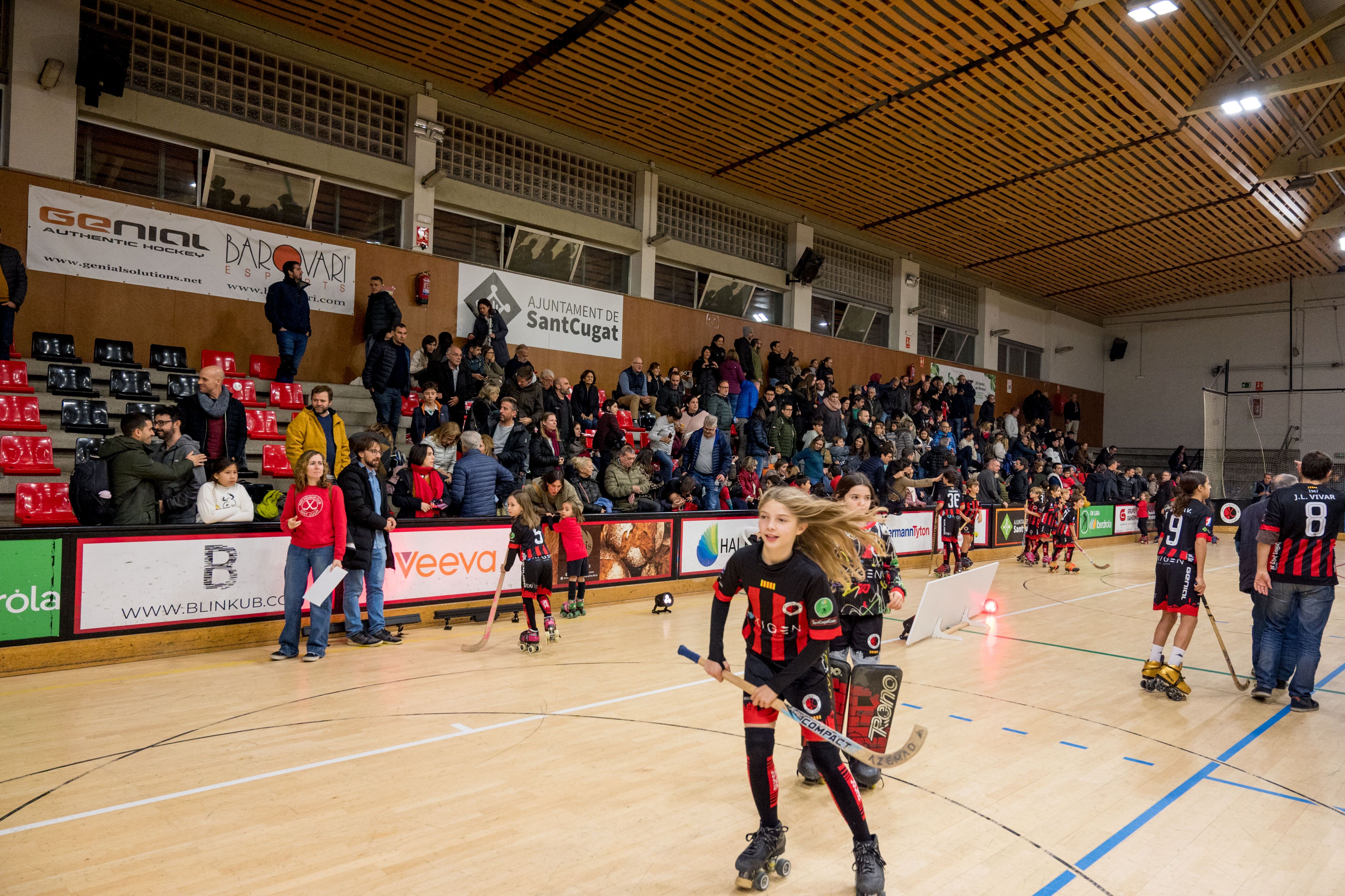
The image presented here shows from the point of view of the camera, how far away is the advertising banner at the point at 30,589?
21.4 ft

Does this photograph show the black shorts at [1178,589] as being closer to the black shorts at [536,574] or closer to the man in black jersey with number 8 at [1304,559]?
the man in black jersey with number 8 at [1304,559]

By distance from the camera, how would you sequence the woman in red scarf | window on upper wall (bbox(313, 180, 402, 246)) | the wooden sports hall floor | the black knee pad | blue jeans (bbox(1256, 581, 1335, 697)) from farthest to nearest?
window on upper wall (bbox(313, 180, 402, 246)) → the woman in red scarf → blue jeans (bbox(1256, 581, 1335, 697)) → the wooden sports hall floor → the black knee pad

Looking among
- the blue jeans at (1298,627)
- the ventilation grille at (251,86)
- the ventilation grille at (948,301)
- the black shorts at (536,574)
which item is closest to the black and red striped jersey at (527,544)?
the black shorts at (536,574)

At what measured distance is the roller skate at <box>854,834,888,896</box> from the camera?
3.33 metres

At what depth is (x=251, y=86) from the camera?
12211 mm

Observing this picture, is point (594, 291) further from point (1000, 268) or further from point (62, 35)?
point (1000, 268)

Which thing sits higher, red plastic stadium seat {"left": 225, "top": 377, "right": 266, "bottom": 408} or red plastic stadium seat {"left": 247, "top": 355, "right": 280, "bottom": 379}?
red plastic stadium seat {"left": 247, "top": 355, "right": 280, "bottom": 379}

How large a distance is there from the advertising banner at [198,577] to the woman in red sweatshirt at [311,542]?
0.40 metres

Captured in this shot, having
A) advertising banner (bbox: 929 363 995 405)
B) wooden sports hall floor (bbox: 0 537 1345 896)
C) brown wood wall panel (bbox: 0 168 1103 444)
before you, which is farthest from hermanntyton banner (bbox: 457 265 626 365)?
advertising banner (bbox: 929 363 995 405)

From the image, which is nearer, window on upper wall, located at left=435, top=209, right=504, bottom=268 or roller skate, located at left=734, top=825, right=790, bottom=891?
roller skate, located at left=734, top=825, right=790, bottom=891

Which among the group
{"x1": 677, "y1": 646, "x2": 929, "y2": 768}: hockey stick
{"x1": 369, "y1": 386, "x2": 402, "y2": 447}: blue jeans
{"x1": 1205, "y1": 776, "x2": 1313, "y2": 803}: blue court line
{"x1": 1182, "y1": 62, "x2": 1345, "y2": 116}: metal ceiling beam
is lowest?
{"x1": 1205, "y1": 776, "x2": 1313, "y2": 803}: blue court line

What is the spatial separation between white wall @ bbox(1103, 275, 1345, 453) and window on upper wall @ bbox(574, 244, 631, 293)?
78.0 feet

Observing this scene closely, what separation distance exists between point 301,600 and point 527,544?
219 cm

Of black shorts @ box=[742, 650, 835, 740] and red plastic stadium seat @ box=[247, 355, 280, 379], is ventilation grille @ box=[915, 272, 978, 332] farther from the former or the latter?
black shorts @ box=[742, 650, 835, 740]
